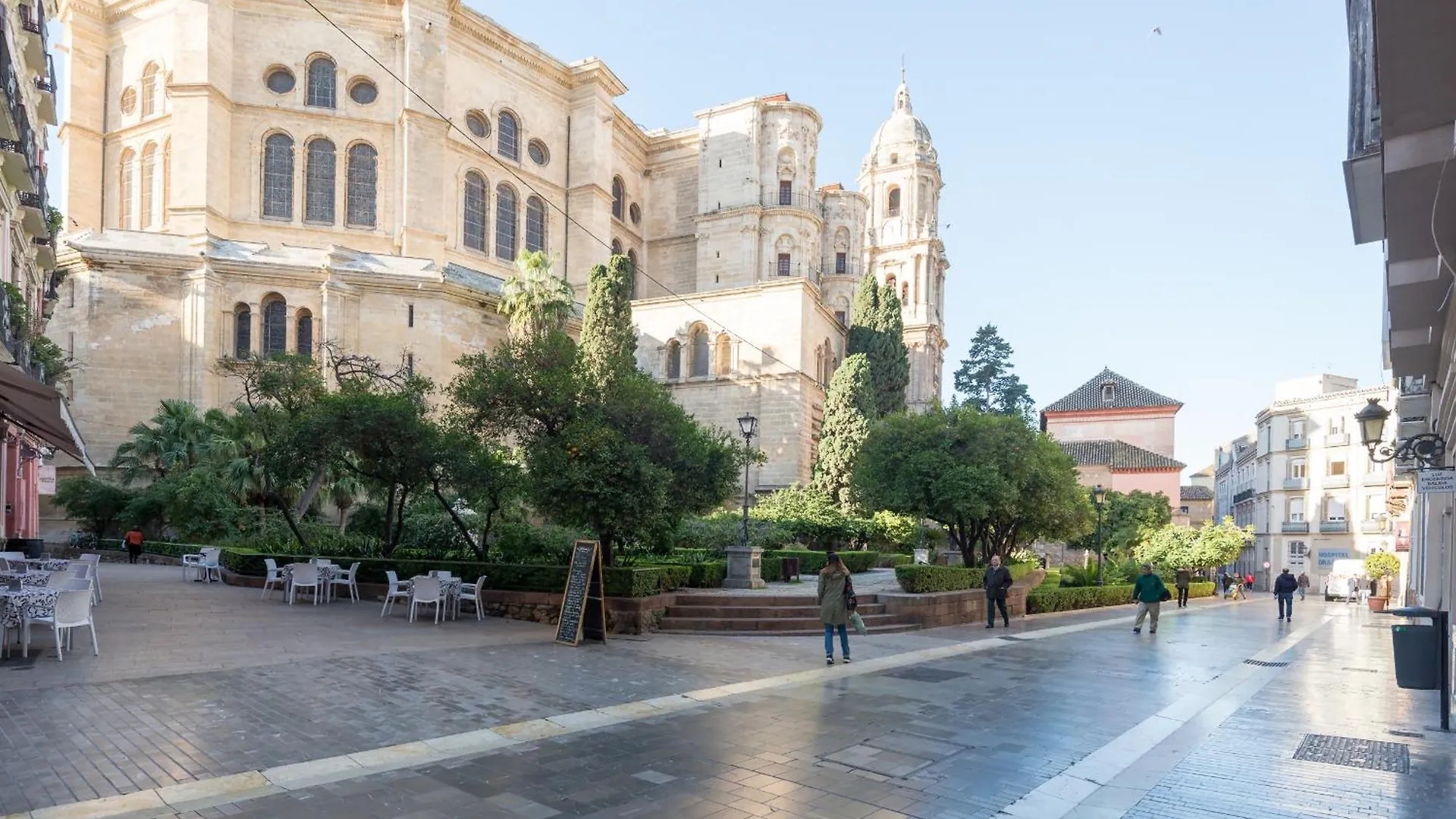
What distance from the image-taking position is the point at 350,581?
16094 millimetres

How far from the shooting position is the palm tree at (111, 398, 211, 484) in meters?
29.7

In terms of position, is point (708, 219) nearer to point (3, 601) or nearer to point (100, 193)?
point (100, 193)

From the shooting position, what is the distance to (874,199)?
6028cm

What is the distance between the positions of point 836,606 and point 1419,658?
6119 millimetres

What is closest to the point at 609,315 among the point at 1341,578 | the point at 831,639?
the point at 831,639

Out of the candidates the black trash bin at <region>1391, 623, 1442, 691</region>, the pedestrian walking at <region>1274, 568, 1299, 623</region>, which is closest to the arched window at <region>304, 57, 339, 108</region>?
the pedestrian walking at <region>1274, 568, 1299, 623</region>

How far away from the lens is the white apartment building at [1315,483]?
49.1 m

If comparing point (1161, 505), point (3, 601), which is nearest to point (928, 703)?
point (3, 601)

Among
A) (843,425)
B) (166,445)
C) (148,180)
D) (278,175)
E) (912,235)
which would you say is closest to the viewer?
(166,445)

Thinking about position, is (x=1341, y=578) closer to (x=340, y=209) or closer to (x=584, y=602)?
(x=584, y=602)

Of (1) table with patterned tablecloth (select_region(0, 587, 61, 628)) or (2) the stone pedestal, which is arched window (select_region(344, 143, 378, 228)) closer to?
(2) the stone pedestal

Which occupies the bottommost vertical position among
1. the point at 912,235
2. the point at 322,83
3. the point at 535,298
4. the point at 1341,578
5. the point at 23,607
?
the point at 1341,578

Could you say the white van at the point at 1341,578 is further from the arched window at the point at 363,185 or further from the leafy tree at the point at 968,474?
the arched window at the point at 363,185

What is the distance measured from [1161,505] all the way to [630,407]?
134 feet
